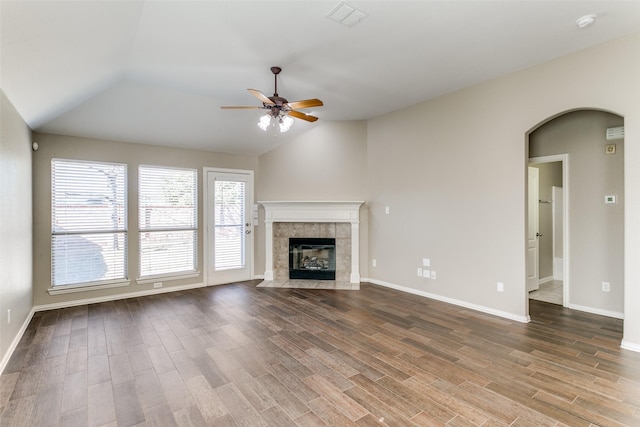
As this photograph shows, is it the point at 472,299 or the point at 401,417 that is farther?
the point at 472,299

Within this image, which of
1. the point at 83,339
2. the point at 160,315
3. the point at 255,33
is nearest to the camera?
the point at 255,33

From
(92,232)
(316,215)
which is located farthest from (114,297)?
(316,215)

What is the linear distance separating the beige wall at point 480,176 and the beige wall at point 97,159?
316 cm

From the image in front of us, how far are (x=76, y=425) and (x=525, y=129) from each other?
5.11m

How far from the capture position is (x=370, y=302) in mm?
4648

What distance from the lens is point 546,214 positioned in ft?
18.9

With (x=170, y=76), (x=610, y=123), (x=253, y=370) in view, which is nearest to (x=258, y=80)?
(x=170, y=76)

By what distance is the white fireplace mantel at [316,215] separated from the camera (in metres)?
5.81

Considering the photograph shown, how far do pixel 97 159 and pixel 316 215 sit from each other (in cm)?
363

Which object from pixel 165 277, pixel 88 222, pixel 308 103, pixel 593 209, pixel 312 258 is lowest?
pixel 165 277

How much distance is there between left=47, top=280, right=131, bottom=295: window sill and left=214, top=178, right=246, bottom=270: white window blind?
1530mm

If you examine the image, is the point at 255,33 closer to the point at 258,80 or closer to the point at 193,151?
the point at 258,80

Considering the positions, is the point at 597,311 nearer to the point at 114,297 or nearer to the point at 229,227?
the point at 229,227

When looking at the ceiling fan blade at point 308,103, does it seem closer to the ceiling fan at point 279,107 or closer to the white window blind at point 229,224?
the ceiling fan at point 279,107
